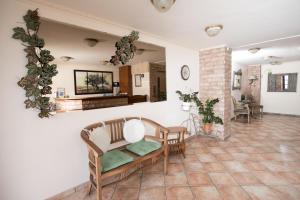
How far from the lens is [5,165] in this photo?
1.65m

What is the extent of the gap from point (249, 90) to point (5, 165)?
8.67 metres

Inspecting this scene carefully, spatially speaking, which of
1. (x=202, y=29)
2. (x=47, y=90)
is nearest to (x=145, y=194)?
(x=47, y=90)

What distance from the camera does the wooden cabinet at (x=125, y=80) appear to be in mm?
3445

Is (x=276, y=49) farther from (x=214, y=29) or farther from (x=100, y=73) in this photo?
(x=100, y=73)

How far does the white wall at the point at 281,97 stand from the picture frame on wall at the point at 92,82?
7.02 metres

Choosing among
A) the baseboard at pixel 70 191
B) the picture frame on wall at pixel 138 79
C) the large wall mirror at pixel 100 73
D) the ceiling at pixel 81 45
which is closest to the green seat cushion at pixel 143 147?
the baseboard at pixel 70 191

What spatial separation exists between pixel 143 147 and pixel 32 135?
1.34 meters

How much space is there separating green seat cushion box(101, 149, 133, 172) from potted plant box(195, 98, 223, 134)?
2.46 meters

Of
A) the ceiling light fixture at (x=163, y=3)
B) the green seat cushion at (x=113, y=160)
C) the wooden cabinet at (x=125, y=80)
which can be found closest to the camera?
the ceiling light fixture at (x=163, y=3)

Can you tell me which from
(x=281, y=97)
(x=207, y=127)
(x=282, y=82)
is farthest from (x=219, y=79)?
(x=281, y=97)

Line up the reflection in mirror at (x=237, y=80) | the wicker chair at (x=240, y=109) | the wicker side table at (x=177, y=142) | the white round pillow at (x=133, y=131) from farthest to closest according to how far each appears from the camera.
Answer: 1. the reflection in mirror at (x=237, y=80)
2. the wicker chair at (x=240, y=109)
3. the wicker side table at (x=177, y=142)
4. the white round pillow at (x=133, y=131)

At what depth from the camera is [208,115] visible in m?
3.96

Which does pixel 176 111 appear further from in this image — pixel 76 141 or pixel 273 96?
pixel 273 96

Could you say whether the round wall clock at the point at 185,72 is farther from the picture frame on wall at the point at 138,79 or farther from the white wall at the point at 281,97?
the white wall at the point at 281,97
